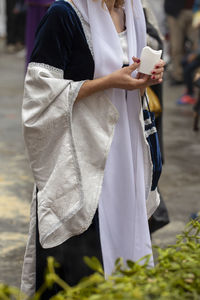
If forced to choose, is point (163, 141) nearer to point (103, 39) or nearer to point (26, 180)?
point (26, 180)

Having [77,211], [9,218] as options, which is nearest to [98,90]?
[77,211]

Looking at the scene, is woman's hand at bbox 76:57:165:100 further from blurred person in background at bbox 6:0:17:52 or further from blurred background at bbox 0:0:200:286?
blurred person in background at bbox 6:0:17:52

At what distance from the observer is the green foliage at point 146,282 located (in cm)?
Answer: 129

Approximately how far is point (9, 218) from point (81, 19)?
2.26 meters

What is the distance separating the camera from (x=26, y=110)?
244cm

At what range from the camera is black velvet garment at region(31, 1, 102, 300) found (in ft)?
7.88

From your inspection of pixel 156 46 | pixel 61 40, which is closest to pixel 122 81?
pixel 61 40

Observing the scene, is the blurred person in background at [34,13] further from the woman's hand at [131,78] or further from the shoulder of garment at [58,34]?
the woman's hand at [131,78]

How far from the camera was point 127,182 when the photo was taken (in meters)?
2.57

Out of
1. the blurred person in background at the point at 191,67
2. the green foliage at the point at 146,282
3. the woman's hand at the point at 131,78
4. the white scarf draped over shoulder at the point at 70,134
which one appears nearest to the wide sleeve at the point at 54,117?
the white scarf draped over shoulder at the point at 70,134

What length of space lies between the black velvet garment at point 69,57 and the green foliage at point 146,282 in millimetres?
996

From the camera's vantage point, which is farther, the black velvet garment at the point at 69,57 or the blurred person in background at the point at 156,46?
the blurred person in background at the point at 156,46

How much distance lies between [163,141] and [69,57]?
4.29 m

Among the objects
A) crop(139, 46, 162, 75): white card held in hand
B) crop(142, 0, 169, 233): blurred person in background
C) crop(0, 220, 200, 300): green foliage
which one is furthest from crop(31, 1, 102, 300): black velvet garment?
crop(0, 220, 200, 300): green foliage
